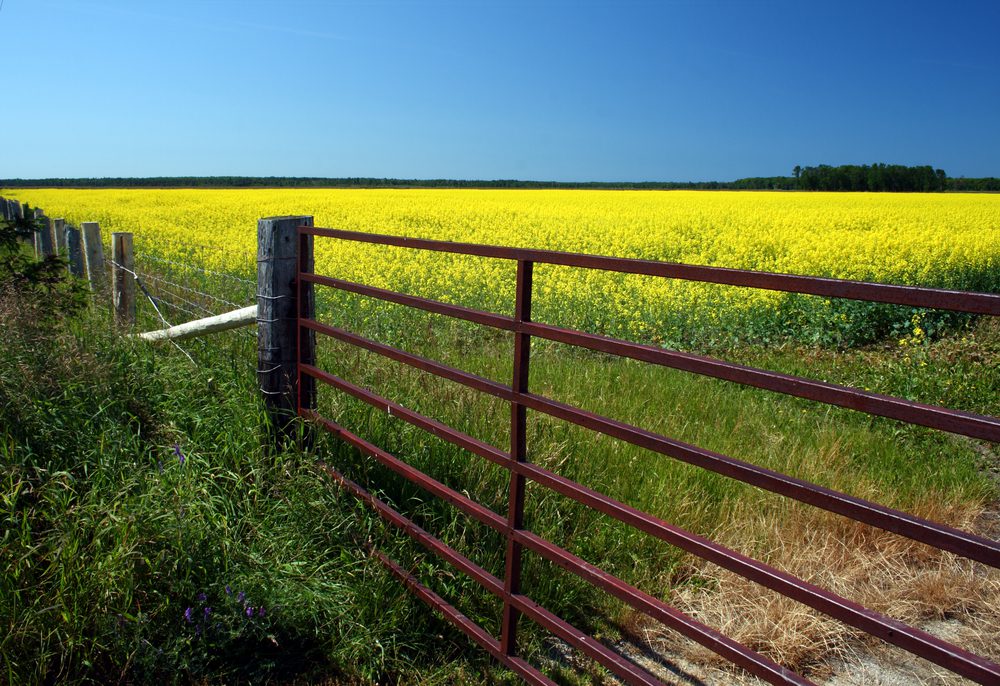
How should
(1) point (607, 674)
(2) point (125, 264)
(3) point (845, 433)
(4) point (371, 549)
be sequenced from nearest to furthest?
(1) point (607, 674), (4) point (371, 549), (3) point (845, 433), (2) point (125, 264)

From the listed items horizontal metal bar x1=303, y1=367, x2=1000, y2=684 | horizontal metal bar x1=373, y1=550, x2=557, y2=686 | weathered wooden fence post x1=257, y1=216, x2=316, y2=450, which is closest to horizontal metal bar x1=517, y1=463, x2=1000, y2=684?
horizontal metal bar x1=303, y1=367, x2=1000, y2=684

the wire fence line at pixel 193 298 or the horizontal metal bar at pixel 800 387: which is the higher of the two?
the horizontal metal bar at pixel 800 387

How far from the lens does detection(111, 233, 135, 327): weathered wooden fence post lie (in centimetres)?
676

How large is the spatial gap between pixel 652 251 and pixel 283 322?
12.5 m

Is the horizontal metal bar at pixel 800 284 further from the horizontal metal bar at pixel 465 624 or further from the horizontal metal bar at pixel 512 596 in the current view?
the horizontal metal bar at pixel 465 624

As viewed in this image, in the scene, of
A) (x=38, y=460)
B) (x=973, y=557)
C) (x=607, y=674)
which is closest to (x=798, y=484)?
(x=973, y=557)

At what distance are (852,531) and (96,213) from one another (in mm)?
23684

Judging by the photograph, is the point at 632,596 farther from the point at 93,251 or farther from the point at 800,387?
the point at 93,251

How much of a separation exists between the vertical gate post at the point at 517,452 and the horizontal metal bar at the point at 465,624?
47 millimetres

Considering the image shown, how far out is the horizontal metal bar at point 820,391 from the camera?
1.55 meters

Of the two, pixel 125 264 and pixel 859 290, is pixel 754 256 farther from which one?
pixel 859 290

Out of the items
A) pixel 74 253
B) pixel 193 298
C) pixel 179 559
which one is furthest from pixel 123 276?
pixel 179 559

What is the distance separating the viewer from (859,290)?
1.74m

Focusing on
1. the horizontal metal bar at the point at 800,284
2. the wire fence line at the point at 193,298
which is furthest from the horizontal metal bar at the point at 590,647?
the wire fence line at the point at 193,298
